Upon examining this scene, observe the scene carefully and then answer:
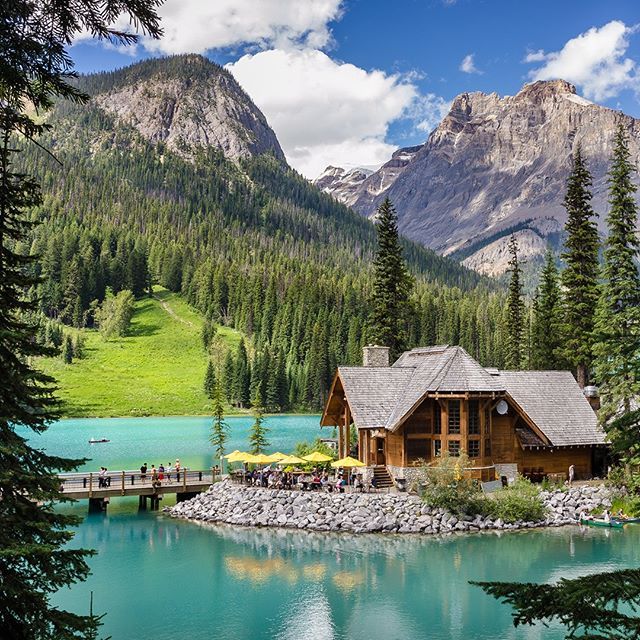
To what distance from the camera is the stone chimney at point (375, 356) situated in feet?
149

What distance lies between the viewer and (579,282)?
52.7 meters

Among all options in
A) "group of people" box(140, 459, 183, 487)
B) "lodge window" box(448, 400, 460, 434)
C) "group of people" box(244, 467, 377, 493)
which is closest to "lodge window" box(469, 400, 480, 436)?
"lodge window" box(448, 400, 460, 434)

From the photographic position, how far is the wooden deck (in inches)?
1593

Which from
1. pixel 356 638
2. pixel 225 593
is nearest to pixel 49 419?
pixel 356 638

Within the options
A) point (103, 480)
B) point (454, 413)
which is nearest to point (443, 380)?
point (454, 413)

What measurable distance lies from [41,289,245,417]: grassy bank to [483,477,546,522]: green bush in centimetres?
7681

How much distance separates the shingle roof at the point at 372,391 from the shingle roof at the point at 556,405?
256 inches

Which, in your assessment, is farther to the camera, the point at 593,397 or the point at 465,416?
the point at 593,397

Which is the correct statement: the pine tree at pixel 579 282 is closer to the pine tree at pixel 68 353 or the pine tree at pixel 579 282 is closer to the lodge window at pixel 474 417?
the lodge window at pixel 474 417

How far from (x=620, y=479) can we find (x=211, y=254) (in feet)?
500

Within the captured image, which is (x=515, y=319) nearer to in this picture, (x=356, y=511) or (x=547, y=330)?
(x=547, y=330)

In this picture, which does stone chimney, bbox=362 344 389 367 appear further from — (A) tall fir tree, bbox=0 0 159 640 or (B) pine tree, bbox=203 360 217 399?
(B) pine tree, bbox=203 360 217 399

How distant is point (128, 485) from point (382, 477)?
14.8 metres

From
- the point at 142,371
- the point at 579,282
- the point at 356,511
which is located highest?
the point at 579,282
